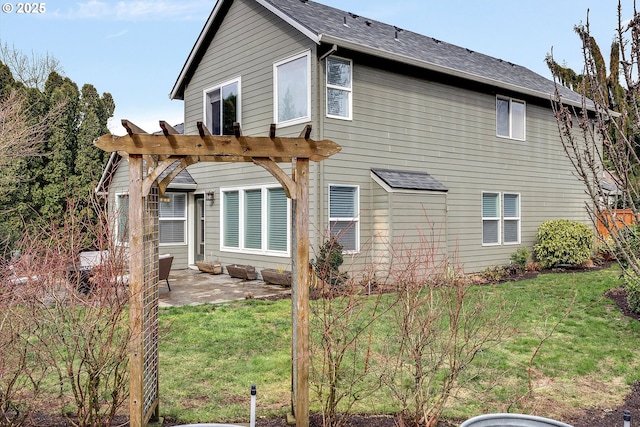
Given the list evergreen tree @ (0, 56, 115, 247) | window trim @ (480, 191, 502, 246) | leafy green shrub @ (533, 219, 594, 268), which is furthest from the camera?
evergreen tree @ (0, 56, 115, 247)

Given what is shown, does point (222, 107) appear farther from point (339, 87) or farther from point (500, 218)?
point (500, 218)

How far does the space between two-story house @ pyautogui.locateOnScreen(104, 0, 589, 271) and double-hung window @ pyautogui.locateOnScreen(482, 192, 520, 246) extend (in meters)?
0.04

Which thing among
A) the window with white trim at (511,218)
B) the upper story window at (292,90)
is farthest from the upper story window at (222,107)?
the window with white trim at (511,218)

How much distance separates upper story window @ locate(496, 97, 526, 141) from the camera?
46.0 ft

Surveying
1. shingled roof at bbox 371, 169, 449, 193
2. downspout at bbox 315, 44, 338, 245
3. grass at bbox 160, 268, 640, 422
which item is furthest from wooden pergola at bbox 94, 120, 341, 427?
shingled roof at bbox 371, 169, 449, 193

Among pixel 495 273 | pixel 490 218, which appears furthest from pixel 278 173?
pixel 490 218

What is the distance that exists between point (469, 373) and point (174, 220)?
10769 millimetres

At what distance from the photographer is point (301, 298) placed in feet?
12.1

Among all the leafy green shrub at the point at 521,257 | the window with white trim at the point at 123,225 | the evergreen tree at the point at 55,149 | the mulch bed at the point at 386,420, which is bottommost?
the mulch bed at the point at 386,420

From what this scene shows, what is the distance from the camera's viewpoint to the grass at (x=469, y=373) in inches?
165

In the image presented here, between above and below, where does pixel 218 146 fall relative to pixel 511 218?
above

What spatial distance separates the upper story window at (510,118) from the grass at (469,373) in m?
7.05

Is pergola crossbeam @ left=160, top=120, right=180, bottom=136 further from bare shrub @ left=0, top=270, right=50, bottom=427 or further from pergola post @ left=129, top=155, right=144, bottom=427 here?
bare shrub @ left=0, top=270, right=50, bottom=427

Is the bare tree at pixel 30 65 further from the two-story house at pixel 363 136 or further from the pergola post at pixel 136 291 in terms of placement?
the pergola post at pixel 136 291
